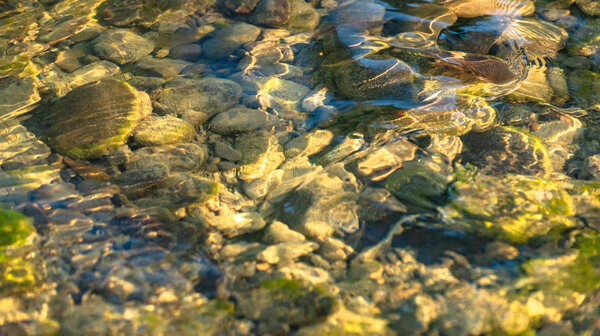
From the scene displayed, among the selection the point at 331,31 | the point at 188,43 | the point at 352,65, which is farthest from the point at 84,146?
the point at 331,31

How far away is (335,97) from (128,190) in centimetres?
192

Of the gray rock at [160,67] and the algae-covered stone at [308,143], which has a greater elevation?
the gray rock at [160,67]

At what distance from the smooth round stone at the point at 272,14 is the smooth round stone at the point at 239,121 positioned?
1622mm

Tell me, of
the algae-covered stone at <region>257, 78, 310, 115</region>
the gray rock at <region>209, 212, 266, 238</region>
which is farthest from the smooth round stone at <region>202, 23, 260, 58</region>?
the gray rock at <region>209, 212, 266, 238</region>

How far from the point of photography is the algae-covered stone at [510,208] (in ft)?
8.86

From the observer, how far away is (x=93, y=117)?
3.59 metres

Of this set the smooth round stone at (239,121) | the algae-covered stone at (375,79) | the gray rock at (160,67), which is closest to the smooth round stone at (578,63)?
the algae-covered stone at (375,79)

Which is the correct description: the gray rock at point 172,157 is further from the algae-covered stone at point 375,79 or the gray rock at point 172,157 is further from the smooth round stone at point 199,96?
the algae-covered stone at point 375,79

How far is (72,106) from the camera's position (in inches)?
145

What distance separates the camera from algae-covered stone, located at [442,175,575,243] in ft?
8.86

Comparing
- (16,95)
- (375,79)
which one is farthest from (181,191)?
(16,95)

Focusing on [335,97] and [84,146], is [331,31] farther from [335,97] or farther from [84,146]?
[84,146]

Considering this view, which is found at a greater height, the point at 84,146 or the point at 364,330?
the point at 84,146

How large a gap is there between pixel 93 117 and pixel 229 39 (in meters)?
1.79
